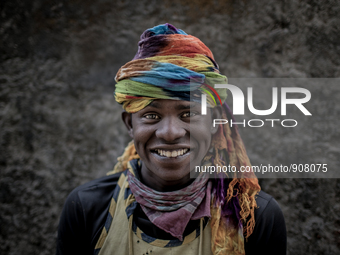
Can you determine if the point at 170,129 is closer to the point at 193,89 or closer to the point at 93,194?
the point at 193,89

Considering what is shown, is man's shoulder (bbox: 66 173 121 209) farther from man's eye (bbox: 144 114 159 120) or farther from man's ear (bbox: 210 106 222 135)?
man's ear (bbox: 210 106 222 135)

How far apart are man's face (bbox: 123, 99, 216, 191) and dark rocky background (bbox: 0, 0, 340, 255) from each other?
112 centimetres

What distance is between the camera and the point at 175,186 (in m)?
1.45

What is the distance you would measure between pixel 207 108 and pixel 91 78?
61.4 inches

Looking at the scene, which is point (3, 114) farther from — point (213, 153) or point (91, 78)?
point (213, 153)

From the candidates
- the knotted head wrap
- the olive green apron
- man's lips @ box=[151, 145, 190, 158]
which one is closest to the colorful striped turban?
A: the knotted head wrap

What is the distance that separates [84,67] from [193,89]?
1.61m

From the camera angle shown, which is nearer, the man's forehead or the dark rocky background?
the man's forehead

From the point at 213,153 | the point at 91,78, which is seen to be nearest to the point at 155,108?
the point at 213,153

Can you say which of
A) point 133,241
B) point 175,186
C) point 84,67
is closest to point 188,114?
point 175,186

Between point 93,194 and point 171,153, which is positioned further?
point 93,194

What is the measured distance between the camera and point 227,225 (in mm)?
1337

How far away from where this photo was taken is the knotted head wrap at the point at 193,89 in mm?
1236

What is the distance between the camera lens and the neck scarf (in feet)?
4.17
